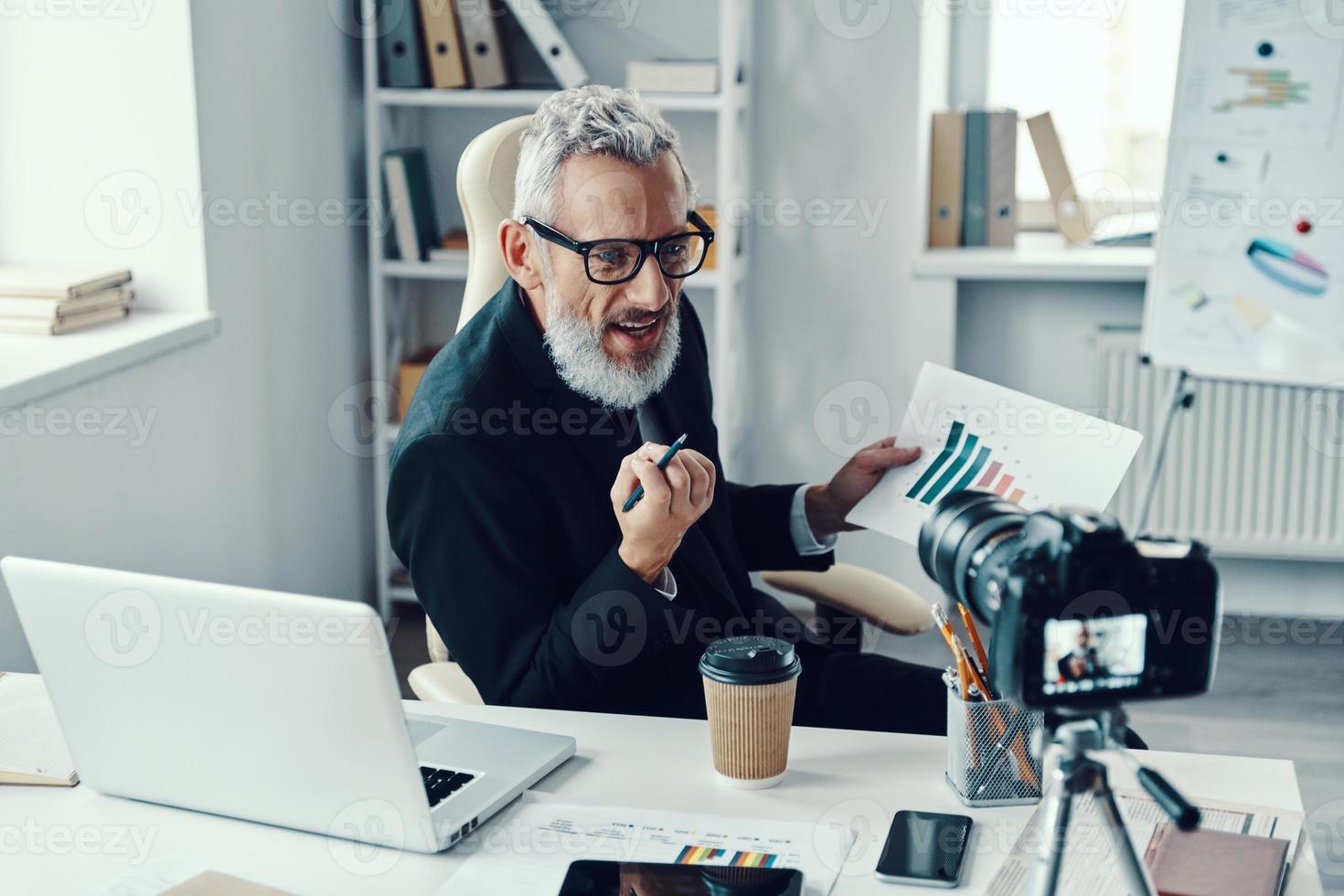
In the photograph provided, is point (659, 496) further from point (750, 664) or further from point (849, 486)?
point (849, 486)

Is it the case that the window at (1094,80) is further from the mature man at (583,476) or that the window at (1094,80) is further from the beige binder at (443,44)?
the mature man at (583,476)

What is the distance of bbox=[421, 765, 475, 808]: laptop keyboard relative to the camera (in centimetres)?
115

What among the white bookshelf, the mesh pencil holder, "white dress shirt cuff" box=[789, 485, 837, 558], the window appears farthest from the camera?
the window

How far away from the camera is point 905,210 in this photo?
317cm

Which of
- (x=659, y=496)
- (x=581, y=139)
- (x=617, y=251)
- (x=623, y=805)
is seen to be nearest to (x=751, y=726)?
(x=623, y=805)

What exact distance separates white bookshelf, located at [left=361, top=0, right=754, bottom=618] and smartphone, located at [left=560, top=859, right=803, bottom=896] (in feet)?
6.60

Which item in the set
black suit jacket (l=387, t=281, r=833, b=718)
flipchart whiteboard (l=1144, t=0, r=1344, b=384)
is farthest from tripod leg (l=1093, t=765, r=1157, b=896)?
flipchart whiteboard (l=1144, t=0, r=1344, b=384)

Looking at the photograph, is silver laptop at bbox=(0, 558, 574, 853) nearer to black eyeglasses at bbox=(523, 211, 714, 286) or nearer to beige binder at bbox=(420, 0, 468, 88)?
black eyeglasses at bbox=(523, 211, 714, 286)

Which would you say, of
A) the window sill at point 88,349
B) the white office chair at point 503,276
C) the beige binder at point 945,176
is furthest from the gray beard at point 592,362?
the beige binder at point 945,176

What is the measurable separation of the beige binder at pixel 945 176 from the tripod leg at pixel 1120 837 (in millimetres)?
2533

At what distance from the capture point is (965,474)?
155cm

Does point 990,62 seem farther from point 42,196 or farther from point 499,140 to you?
point 42,196

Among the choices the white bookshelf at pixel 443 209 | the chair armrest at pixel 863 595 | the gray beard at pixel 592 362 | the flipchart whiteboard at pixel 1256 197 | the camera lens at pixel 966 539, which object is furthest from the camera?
the white bookshelf at pixel 443 209

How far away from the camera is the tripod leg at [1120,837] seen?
83 centimetres
